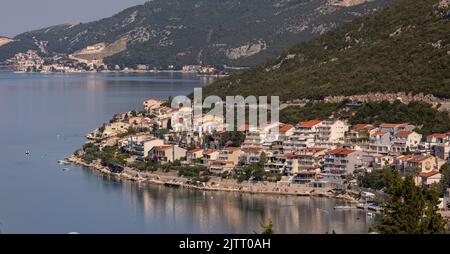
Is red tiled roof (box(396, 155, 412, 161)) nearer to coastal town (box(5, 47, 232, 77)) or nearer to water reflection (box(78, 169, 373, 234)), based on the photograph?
water reflection (box(78, 169, 373, 234))

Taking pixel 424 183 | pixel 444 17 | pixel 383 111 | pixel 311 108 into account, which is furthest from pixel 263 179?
pixel 444 17

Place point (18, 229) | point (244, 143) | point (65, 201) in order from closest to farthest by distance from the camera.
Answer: point (18, 229) → point (65, 201) → point (244, 143)

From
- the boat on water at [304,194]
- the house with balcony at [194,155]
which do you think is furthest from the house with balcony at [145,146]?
the boat on water at [304,194]

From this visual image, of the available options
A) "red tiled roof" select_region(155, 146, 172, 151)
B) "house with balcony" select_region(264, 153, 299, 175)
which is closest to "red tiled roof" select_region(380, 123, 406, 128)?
"house with balcony" select_region(264, 153, 299, 175)

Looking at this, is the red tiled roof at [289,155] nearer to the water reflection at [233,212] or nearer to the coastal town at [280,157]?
the coastal town at [280,157]

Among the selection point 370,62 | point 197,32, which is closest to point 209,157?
point 370,62

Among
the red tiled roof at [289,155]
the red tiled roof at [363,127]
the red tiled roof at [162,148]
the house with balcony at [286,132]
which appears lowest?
the red tiled roof at [162,148]
